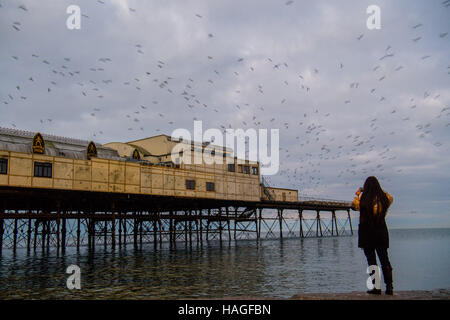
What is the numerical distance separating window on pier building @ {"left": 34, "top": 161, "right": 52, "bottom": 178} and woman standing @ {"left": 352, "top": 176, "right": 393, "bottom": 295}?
3046 cm

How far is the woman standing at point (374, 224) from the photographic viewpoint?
797cm

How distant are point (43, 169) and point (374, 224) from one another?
1219 inches

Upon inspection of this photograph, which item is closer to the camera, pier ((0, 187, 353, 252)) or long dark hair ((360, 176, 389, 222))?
long dark hair ((360, 176, 389, 222))

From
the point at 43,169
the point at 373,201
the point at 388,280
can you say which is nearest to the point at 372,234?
the point at 373,201

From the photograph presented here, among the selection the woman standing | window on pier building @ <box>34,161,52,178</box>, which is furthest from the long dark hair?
window on pier building @ <box>34,161,52,178</box>

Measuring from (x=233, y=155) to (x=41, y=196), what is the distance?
28458 mm

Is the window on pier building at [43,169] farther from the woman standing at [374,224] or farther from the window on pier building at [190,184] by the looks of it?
the woman standing at [374,224]

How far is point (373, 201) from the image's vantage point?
8.02 metres

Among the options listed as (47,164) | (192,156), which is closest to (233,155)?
(192,156)

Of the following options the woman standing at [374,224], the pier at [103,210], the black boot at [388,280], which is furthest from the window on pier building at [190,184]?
the black boot at [388,280]

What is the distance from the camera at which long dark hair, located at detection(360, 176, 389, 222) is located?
8.02m

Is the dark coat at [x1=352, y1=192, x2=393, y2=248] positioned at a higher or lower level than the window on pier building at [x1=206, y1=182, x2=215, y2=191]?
lower

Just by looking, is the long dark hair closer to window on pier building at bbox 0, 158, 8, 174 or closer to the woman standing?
the woman standing
